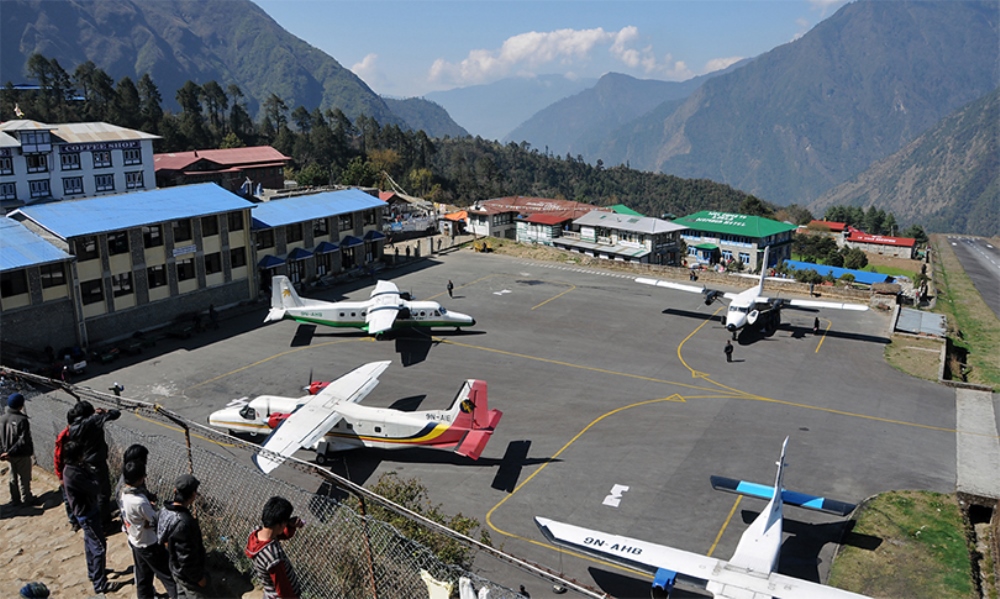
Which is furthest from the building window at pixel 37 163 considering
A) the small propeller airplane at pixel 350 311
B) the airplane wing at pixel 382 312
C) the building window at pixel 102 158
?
the airplane wing at pixel 382 312

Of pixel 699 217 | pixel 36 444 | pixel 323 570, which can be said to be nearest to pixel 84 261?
pixel 36 444

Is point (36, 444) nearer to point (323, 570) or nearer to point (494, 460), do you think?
point (323, 570)

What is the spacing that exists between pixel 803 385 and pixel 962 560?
18.8 m

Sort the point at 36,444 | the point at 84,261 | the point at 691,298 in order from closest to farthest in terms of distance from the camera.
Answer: the point at 36,444 < the point at 84,261 < the point at 691,298

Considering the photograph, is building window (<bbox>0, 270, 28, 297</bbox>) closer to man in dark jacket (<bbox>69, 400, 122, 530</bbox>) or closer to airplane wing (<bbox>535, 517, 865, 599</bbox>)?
man in dark jacket (<bbox>69, 400, 122, 530</bbox>)

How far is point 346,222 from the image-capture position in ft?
240

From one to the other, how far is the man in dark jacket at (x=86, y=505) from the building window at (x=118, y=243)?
4176 centimetres

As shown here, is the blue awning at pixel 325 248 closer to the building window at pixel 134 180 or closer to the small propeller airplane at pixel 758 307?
the building window at pixel 134 180

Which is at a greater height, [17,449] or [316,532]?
[17,449]

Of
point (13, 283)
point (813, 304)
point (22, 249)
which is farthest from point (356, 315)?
point (813, 304)

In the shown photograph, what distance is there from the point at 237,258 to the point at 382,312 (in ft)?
60.6

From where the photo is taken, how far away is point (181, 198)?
58156 millimetres

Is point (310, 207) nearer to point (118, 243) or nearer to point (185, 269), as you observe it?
point (185, 269)

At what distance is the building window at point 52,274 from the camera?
4653 cm
